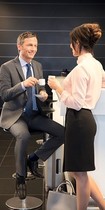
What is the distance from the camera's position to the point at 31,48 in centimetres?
316

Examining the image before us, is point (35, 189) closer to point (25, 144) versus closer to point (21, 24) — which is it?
point (25, 144)

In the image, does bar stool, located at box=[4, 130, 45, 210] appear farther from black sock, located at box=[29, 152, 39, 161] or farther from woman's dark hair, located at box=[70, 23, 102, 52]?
woman's dark hair, located at box=[70, 23, 102, 52]

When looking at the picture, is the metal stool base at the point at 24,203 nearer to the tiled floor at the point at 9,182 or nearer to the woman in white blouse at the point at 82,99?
the tiled floor at the point at 9,182

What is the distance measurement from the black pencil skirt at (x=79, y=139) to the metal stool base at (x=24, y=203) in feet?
2.33

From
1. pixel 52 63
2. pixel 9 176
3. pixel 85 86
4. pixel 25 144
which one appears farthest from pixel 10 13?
pixel 85 86

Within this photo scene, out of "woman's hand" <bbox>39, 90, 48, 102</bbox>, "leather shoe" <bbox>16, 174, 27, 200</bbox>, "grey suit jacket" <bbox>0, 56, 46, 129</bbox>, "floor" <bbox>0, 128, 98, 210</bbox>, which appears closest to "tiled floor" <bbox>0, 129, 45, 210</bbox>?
"floor" <bbox>0, 128, 98, 210</bbox>

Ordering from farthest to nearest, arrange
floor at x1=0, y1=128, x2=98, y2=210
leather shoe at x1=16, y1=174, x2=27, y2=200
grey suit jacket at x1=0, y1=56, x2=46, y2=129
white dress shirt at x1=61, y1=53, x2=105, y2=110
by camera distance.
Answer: floor at x1=0, y1=128, x2=98, y2=210 → grey suit jacket at x1=0, y1=56, x2=46, y2=129 → leather shoe at x1=16, y1=174, x2=27, y2=200 → white dress shirt at x1=61, y1=53, x2=105, y2=110

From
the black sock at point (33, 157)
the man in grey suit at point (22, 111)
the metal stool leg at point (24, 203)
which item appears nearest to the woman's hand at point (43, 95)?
the man in grey suit at point (22, 111)

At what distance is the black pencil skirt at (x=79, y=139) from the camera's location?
244cm

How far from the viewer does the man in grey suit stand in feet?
9.69

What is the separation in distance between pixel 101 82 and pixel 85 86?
0.20 meters

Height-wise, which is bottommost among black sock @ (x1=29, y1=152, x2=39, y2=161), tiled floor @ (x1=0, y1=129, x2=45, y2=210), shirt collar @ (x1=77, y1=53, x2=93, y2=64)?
tiled floor @ (x1=0, y1=129, x2=45, y2=210)

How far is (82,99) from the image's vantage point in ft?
7.82

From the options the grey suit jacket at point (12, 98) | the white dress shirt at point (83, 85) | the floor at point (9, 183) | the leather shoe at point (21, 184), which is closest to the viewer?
the white dress shirt at point (83, 85)
